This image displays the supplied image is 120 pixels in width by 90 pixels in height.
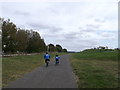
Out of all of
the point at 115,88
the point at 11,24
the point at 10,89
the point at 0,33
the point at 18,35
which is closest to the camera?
the point at 10,89

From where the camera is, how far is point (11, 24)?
212 ft

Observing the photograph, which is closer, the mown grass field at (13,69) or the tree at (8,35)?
the mown grass field at (13,69)

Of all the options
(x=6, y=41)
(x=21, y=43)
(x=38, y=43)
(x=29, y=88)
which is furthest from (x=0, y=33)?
(x=29, y=88)

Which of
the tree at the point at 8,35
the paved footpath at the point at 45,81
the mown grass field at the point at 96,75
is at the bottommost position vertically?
the mown grass field at the point at 96,75

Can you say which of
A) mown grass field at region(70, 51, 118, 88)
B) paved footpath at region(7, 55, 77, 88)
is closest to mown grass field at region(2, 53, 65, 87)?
paved footpath at region(7, 55, 77, 88)

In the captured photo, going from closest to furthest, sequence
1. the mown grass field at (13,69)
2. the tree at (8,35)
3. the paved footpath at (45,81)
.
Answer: the paved footpath at (45,81) → the mown grass field at (13,69) → the tree at (8,35)

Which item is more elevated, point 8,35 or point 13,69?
point 8,35

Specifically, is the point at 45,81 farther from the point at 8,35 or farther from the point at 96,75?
the point at 8,35

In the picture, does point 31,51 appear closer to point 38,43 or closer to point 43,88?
point 38,43

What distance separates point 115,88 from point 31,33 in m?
84.3

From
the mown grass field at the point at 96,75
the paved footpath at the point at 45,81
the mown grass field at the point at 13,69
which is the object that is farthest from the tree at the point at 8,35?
the paved footpath at the point at 45,81

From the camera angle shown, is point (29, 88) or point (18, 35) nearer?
point (29, 88)

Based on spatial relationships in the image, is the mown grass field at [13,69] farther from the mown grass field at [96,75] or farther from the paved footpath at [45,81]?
the mown grass field at [96,75]

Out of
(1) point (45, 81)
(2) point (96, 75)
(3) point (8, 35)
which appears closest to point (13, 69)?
(2) point (96, 75)
